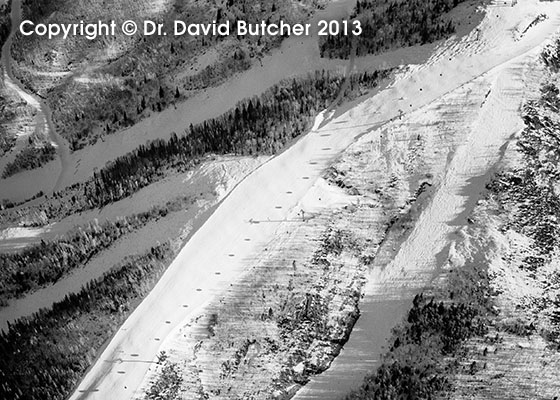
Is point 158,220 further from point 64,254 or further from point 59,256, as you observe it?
point 59,256

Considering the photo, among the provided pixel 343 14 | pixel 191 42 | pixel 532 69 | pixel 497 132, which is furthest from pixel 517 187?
pixel 191 42

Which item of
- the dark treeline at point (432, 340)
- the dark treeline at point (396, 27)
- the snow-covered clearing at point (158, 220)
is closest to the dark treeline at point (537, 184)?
the dark treeline at point (432, 340)

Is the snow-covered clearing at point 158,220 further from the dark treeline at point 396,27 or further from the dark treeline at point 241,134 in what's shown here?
the dark treeline at point 396,27

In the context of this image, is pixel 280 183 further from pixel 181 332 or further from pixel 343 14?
pixel 343 14

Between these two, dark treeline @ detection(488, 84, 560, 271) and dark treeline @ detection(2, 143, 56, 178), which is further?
dark treeline @ detection(2, 143, 56, 178)

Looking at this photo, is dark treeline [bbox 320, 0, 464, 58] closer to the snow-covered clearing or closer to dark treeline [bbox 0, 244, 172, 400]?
the snow-covered clearing

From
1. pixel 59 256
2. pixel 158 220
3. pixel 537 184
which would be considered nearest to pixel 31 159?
pixel 59 256

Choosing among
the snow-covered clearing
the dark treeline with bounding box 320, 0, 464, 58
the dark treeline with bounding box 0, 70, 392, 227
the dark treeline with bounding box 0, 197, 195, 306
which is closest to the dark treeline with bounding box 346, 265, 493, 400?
the snow-covered clearing
